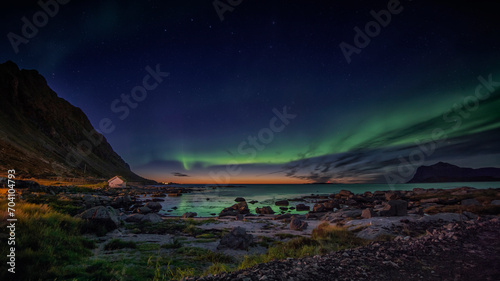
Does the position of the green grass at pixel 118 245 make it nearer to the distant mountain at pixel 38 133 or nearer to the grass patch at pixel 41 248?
the grass patch at pixel 41 248

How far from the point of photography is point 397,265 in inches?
226

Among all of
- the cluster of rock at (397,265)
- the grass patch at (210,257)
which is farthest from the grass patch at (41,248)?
the cluster of rock at (397,265)

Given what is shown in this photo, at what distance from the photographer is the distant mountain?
87875 millimetres

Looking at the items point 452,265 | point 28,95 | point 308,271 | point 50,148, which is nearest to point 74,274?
point 308,271

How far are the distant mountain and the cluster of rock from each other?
321ft

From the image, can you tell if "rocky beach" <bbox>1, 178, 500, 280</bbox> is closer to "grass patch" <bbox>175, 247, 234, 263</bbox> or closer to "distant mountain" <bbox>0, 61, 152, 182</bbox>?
"grass patch" <bbox>175, 247, 234, 263</bbox>

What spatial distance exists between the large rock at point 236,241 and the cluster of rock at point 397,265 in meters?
6.67

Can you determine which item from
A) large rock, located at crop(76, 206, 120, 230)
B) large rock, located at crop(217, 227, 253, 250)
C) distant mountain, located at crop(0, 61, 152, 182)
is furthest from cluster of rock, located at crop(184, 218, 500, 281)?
distant mountain, located at crop(0, 61, 152, 182)

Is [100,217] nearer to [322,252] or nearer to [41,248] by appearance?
[41,248]

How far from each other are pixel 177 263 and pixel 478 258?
1004 cm

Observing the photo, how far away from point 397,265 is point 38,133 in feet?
585

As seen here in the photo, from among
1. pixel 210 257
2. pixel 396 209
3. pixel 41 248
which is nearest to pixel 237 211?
pixel 396 209

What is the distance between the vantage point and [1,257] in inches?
220

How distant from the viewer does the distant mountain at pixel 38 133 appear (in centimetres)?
8788
